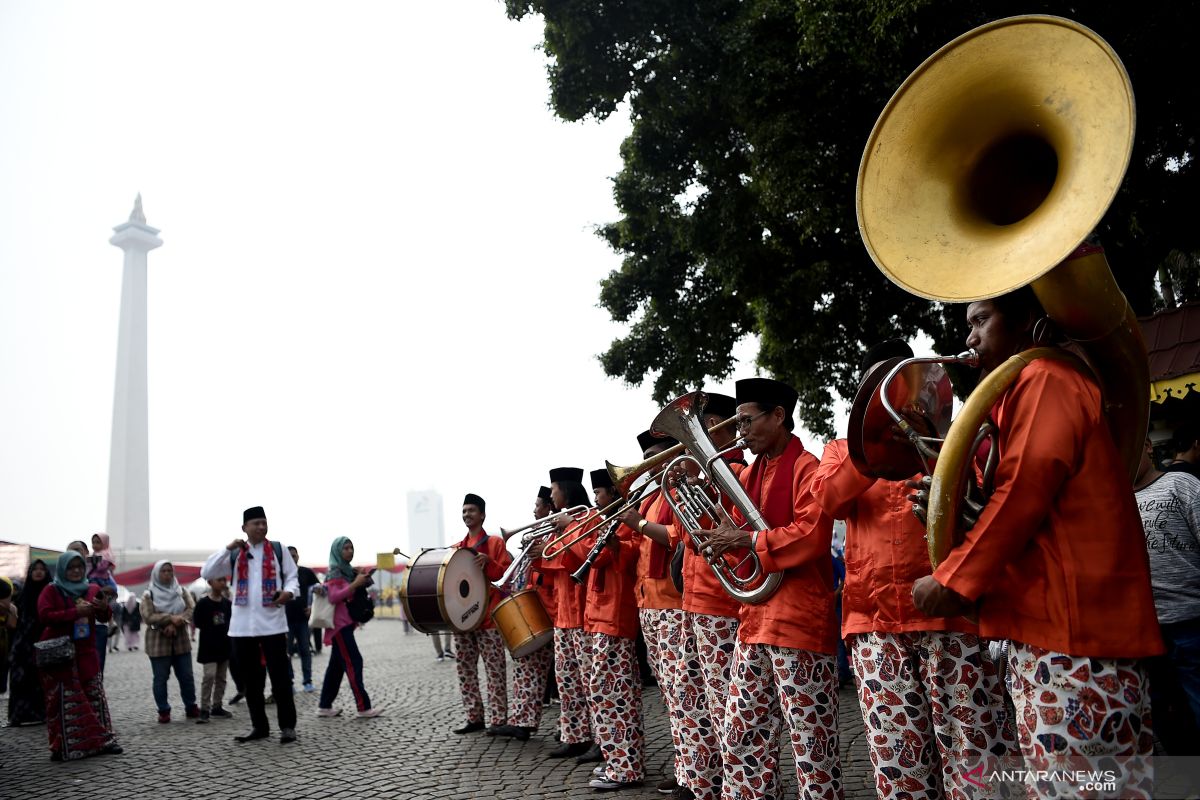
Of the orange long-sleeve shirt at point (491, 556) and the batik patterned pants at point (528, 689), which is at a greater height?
the orange long-sleeve shirt at point (491, 556)

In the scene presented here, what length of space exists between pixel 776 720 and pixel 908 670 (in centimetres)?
90

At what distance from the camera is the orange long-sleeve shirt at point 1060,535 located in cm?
230

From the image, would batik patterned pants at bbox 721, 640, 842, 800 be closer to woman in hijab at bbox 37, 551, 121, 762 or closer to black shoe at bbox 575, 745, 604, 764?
black shoe at bbox 575, 745, 604, 764

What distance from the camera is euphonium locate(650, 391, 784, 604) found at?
411 centimetres

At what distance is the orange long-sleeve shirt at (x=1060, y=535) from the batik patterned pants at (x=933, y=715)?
93cm

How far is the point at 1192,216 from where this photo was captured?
1048 cm

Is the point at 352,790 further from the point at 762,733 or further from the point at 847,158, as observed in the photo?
the point at 847,158

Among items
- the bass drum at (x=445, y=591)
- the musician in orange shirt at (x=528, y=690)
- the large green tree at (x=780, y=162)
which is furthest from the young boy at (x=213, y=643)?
the large green tree at (x=780, y=162)

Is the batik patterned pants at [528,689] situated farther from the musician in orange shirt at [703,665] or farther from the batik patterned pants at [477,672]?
the musician in orange shirt at [703,665]

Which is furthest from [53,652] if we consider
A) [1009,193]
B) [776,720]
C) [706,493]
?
[1009,193]

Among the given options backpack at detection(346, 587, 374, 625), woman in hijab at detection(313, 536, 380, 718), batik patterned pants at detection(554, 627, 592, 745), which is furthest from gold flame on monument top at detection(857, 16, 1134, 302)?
backpack at detection(346, 587, 374, 625)

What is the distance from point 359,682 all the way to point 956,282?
887 cm

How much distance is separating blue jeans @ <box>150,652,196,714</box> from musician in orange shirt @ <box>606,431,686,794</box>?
7.41 metres

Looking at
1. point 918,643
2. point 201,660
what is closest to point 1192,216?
point 918,643
